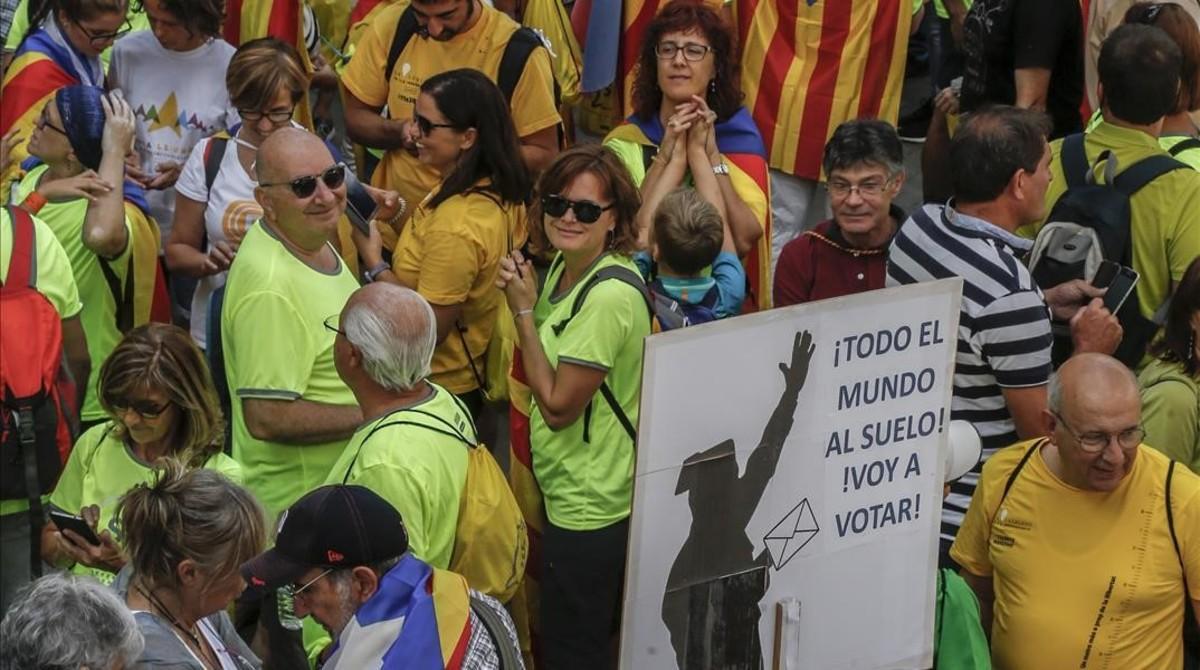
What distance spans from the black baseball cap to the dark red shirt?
8.56ft

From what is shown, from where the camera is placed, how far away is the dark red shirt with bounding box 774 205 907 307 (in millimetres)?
6652

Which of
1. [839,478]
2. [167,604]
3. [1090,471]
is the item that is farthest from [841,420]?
[167,604]

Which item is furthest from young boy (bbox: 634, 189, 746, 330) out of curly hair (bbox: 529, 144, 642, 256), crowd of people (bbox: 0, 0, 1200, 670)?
curly hair (bbox: 529, 144, 642, 256)

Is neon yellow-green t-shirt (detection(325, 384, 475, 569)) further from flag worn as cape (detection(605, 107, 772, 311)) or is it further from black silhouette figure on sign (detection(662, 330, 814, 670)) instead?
flag worn as cape (detection(605, 107, 772, 311))

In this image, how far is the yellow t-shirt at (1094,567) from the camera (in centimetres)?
507

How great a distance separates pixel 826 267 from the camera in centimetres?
669

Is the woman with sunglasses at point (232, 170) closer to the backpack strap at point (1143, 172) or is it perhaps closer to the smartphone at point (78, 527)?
the smartphone at point (78, 527)

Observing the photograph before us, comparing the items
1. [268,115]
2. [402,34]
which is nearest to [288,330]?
[268,115]

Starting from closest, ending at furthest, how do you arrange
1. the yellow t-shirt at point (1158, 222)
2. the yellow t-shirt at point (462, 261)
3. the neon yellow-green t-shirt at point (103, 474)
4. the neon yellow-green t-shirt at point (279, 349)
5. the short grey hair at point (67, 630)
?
the short grey hair at point (67, 630) → the neon yellow-green t-shirt at point (103, 474) → the neon yellow-green t-shirt at point (279, 349) → the yellow t-shirt at point (1158, 222) → the yellow t-shirt at point (462, 261)

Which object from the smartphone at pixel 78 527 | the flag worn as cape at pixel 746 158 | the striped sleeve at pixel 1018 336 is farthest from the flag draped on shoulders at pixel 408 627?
the flag worn as cape at pixel 746 158

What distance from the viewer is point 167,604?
4352 mm

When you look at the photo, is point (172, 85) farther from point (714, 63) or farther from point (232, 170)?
point (714, 63)

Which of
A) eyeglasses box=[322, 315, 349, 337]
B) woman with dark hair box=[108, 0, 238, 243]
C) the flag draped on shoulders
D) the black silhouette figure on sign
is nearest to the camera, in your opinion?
the flag draped on shoulders

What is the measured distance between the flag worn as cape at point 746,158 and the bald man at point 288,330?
173cm
